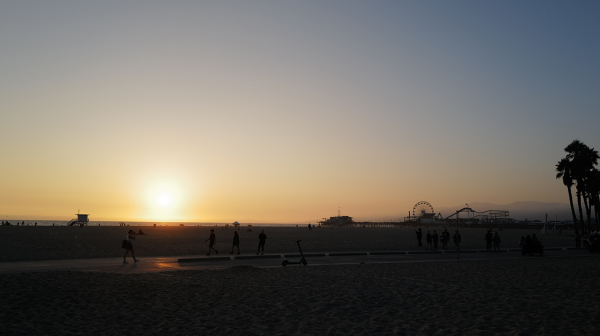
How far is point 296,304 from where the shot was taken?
10.9m

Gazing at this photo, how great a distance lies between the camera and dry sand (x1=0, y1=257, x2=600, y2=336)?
873 centimetres

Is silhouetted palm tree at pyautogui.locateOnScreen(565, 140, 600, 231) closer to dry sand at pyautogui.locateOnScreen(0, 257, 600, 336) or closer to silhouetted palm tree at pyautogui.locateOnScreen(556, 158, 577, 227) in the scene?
silhouetted palm tree at pyautogui.locateOnScreen(556, 158, 577, 227)

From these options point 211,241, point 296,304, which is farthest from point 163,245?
point 296,304

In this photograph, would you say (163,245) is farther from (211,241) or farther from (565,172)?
(565,172)

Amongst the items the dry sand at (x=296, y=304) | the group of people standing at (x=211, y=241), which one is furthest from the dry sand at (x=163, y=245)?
the dry sand at (x=296, y=304)

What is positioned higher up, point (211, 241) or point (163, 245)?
point (211, 241)

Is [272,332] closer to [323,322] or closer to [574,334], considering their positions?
[323,322]

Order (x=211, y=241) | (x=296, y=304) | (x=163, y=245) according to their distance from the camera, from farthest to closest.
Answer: (x=163, y=245) → (x=211, y=241) → (x=296, y=304)

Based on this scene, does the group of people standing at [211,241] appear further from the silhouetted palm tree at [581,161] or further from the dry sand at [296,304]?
the silhouetted palm tree at [581,161]

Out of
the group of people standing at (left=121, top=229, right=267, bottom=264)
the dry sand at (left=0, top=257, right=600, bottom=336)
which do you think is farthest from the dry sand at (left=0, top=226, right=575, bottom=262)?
the dry sand at (left=0, top=257, right=600, bottom=336)

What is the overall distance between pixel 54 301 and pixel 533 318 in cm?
1187

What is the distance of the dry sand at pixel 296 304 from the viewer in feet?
28.6

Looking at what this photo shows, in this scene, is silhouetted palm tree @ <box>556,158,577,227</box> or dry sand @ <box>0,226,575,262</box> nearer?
dry sand @ <box>0,226,575,262</box>

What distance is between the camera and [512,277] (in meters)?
15.4
